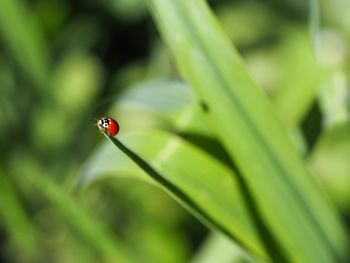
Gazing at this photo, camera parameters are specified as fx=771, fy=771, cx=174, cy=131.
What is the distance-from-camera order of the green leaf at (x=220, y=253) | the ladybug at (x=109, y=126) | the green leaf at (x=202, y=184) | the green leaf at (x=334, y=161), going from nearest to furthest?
the ladybug at (x=109, y=126) < the green leaf at (x=202, y=184) < the green leaf at (x=220, y=253) < the green leaf at (x=334, y=161)

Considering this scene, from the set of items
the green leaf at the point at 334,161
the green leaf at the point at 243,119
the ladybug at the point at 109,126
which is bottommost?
the ladybug at the point at 109,126

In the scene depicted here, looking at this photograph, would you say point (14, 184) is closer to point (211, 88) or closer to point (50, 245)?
point (50, 245)

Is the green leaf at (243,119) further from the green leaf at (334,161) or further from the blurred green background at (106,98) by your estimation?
the green leaf at (334,161)

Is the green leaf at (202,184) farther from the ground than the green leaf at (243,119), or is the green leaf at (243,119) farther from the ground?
the green leaf at (243,119)

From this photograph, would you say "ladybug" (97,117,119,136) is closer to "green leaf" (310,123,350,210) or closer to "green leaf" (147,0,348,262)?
"green leaf" (147,0,348,262)

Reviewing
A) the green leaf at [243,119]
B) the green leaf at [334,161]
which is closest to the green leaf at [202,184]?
the green leaf at [243,119]

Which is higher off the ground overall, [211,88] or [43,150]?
[211,88]

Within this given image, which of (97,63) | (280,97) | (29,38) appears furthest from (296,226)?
(97,63)
